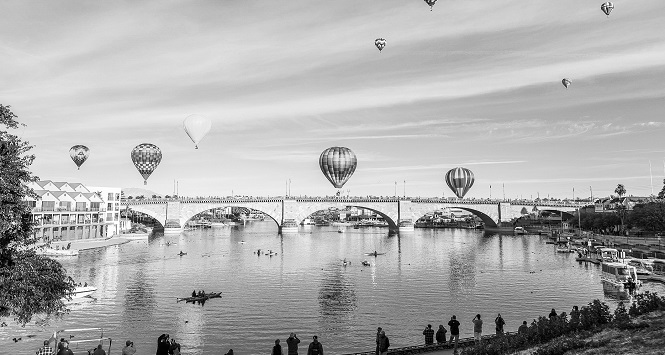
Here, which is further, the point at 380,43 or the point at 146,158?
the point at 146,158

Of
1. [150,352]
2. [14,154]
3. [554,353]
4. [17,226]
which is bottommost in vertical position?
[150,352]

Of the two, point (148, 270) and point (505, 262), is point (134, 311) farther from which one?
point (505, 262)

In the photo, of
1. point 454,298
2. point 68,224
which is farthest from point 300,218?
point 454,298

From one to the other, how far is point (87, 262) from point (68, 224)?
115 feet

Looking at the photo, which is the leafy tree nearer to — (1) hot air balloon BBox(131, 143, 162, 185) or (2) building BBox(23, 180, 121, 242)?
(1) hot air balloon BBox(131, 143, 162, 185)

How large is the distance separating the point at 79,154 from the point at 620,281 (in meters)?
121

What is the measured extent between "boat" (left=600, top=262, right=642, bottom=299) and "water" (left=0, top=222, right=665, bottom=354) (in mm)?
1568

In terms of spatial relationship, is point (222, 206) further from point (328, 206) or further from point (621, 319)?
point (621, 319)

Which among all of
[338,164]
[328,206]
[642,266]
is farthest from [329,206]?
[642,266]

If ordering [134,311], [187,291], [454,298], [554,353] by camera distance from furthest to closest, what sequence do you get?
[187,291]
[454,298]
[134,311]
[554,353]

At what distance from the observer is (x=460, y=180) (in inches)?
6845

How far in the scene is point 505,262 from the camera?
83.8 m

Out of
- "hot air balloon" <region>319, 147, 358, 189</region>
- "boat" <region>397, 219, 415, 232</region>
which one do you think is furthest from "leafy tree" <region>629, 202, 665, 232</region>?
"hot air balloon" <region>319, 147, 358, 189</region>

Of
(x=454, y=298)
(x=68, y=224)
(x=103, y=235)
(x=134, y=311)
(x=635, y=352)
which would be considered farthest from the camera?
(x=103, y=235)
